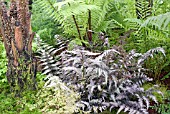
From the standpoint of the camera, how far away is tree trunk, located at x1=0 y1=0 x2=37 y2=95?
9.34 feet

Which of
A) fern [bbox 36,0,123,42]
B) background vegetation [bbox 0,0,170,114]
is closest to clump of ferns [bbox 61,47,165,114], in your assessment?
background vegetation [bbox 0,0,170,114]

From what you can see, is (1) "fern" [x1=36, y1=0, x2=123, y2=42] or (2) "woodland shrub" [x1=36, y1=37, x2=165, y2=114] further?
(1) "fern" [x1=36, y1=0, x2=123, y2=42]

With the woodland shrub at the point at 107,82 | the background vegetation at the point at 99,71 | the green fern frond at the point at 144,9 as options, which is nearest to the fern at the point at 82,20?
the background vegetation at the point at 99,71

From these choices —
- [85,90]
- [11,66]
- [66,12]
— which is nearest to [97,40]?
[66,12]

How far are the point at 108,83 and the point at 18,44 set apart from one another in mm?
955

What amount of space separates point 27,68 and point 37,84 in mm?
243

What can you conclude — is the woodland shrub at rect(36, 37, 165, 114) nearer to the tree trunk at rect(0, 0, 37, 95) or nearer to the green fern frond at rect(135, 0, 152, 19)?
the tree trunk at rect(0, 0, 37, 95)

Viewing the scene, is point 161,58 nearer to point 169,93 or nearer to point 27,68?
point 169,93

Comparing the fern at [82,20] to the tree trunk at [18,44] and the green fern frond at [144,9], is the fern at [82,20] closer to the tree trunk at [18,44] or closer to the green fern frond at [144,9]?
the green fern frond at [144,9]

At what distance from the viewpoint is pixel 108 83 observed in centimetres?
285

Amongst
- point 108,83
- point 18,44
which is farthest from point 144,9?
point 18,44

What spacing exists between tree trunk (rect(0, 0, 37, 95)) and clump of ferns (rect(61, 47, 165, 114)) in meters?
0.40

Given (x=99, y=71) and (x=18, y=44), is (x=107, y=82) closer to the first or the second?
(x=99, y=71)

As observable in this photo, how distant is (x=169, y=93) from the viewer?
292 cm
